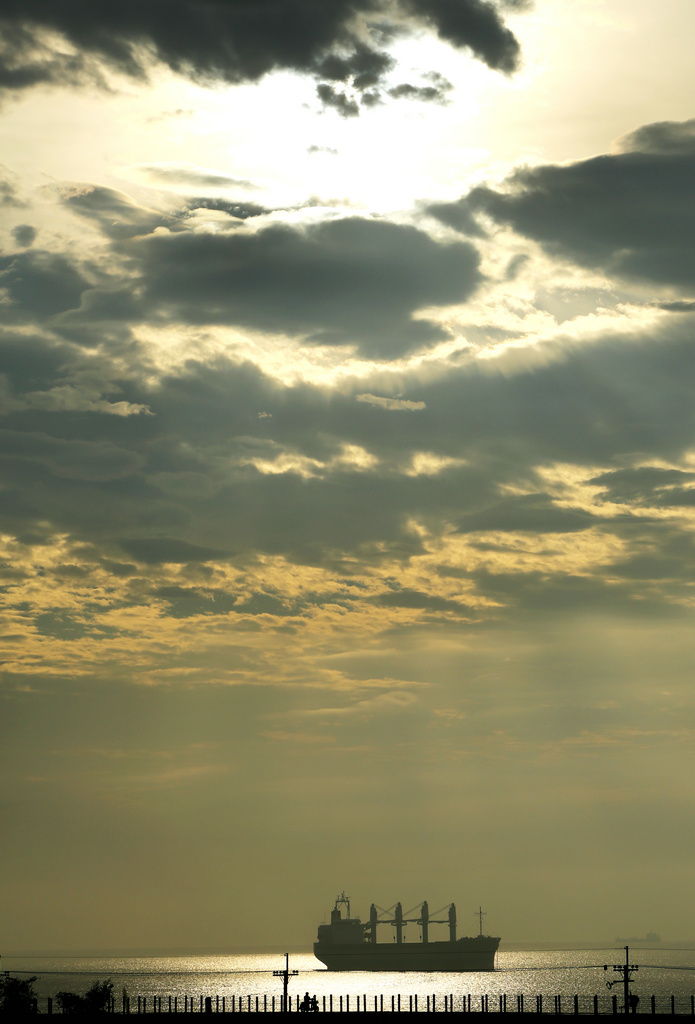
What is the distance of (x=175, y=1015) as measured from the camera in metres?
103

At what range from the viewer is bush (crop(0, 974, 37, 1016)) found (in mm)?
103869

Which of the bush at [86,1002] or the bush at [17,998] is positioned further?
the bush at [86,1002]

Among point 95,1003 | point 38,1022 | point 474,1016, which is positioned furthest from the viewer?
point 95,1003

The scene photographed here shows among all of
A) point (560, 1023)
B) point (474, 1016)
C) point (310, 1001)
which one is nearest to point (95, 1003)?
point (310, 1001)

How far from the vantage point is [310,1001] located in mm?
105125

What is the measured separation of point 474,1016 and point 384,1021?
8.96m

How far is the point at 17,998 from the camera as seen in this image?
348 ft

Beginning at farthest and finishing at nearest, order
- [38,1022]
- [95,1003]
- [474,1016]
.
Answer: [95,1003] → [474,1016] → [38,1022]

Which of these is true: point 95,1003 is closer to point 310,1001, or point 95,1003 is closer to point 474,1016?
point 310,1001

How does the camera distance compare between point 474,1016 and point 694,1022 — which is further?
point 474,1016

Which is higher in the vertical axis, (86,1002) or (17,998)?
(17,998)

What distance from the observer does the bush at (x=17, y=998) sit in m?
104

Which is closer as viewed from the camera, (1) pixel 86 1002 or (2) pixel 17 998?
(2) pixel 17 998

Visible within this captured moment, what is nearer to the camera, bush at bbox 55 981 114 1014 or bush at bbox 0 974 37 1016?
bush at bbox 0 974 37 1016
